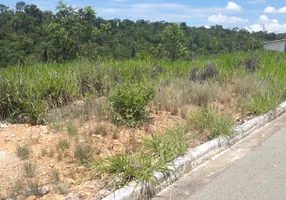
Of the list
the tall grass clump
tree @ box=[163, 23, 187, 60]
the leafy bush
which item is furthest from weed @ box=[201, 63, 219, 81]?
tree @ box=[163, 23, 187, 60]

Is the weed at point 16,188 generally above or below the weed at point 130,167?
below

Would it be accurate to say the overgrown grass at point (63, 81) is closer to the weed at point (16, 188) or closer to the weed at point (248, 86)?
the weed at point (248, 86)

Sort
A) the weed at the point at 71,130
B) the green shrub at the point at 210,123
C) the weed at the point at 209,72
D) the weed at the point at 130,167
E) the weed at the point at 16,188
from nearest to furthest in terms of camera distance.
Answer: the weed at the point at 16,188 → the weed at the point at 130,167 → the weed at the point at 71,130 → the green shrub at the point at 210,123 → the weed at the point at 209,72

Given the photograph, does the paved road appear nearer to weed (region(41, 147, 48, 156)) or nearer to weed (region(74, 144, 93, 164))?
weed (region(74, 144, 93, 164))

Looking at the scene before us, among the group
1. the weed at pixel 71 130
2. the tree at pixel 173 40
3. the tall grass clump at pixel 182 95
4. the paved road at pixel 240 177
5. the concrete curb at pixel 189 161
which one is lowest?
the paved road at pixel 240 177

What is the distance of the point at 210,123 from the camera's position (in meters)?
5.45

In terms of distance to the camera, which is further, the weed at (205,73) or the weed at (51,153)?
the weed at (205,73)

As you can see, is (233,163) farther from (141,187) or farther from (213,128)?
(141,187)

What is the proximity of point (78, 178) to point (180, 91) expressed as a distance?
13.4ft

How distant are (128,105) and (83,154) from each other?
1.53 m

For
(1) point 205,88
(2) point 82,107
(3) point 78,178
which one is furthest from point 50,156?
(1) point 205,88

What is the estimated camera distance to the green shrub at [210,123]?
5285 millimetres

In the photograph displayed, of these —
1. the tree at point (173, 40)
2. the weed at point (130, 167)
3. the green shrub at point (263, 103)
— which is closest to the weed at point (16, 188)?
the weed at point (130, 167)

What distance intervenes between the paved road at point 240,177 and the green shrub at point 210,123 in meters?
0.34
